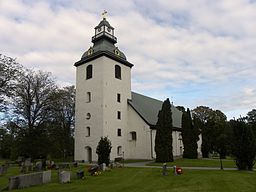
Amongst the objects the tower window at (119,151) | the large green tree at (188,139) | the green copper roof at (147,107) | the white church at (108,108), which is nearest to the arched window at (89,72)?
the white church at (108,108)

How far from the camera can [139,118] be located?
3725cm

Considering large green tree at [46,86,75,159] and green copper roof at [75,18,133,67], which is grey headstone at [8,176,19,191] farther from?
green copper roof at [75,18,133,67]

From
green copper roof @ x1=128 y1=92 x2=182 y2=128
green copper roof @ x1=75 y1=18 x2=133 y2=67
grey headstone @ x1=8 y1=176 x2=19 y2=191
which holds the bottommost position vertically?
grey headstone @ x1=8 y1=176 x2=19 y2=191

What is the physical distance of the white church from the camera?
35.2m

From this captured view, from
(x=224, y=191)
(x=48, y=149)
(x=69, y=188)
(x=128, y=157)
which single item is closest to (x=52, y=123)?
(x=48, y=149)

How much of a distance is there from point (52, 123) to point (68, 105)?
11566mm

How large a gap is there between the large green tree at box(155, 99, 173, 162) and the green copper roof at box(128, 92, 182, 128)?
4458 millimetres

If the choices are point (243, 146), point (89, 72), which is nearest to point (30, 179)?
point (243, 146)

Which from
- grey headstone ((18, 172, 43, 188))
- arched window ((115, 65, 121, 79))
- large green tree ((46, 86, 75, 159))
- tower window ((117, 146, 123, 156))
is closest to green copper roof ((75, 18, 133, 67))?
arched window ((115, 65, 121, 79))

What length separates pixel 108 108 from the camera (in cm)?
3547

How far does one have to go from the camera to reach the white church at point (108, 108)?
3525 centimetres

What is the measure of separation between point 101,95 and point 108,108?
1.88 meters

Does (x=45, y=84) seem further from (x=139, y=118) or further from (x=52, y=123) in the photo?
(x=139, y=118)

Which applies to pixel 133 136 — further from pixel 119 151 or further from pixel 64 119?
pixel 64 119
